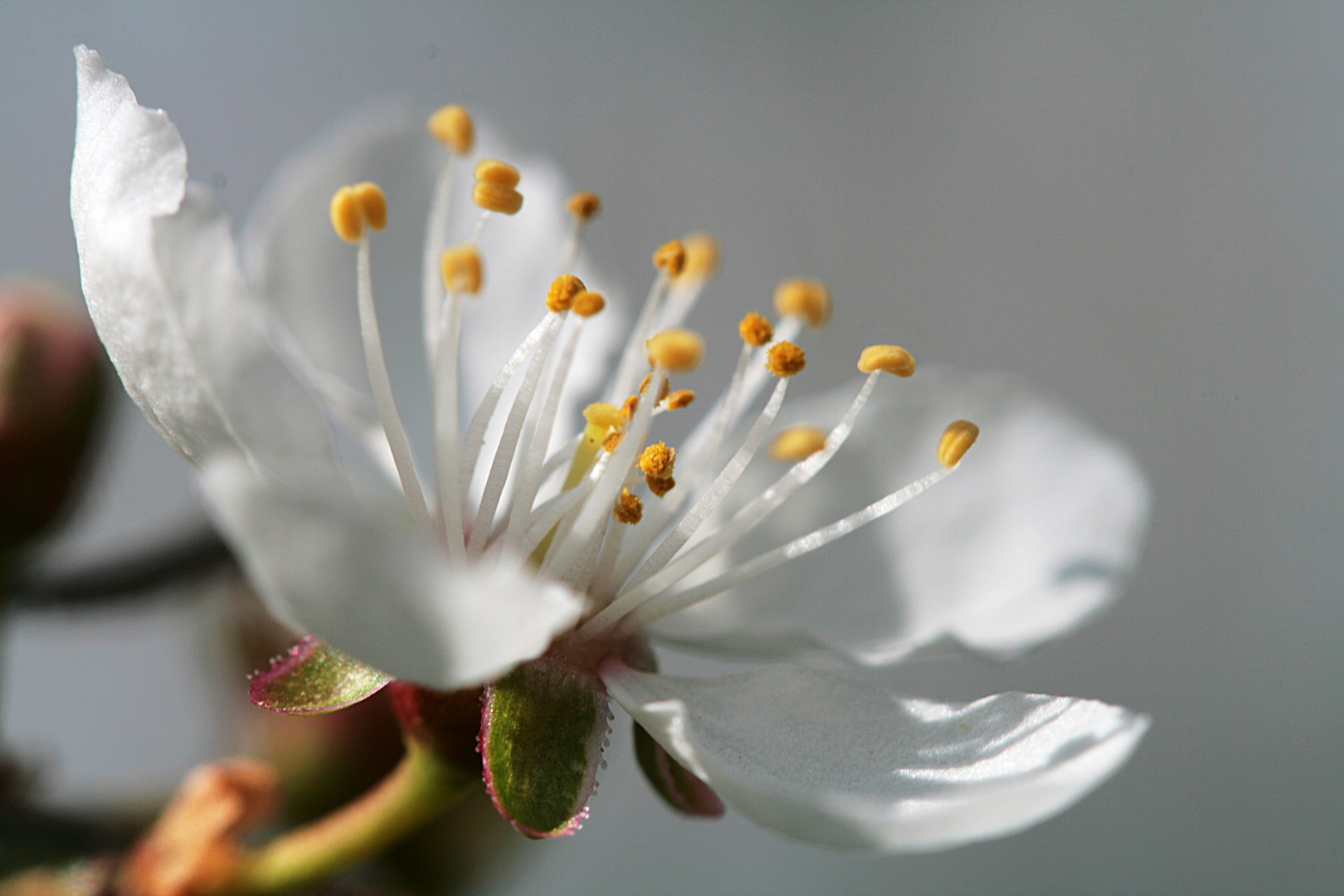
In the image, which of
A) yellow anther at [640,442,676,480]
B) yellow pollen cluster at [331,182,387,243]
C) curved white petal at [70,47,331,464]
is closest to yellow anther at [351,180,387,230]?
yellow pollen cluster at [331,182,387,243]

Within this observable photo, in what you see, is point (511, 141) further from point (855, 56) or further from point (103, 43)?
point (855, 56)

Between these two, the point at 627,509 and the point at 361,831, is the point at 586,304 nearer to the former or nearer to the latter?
the point at 627,509

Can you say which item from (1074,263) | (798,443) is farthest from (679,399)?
(1074,263)

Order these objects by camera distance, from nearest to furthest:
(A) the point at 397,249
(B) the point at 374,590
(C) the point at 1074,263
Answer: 1. (B) the point at 374,590
2. (A) the point at 397,249
3. (C) the point at 1074,263

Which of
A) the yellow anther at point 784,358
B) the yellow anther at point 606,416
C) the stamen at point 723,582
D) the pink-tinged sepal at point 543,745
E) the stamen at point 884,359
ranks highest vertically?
the stamen at point 884,359

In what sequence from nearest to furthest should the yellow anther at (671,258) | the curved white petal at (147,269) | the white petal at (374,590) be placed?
1. the white petal at (374,590)
2. the curved white petal at (147,269)
3. the yellow anther at (671,258)

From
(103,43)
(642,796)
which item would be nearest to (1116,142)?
(642,796)

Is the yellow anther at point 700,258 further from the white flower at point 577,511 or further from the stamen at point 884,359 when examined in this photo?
the stamen at point 884,359

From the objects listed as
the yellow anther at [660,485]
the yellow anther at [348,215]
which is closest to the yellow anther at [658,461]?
Result: the yellow anther at [660,485]
